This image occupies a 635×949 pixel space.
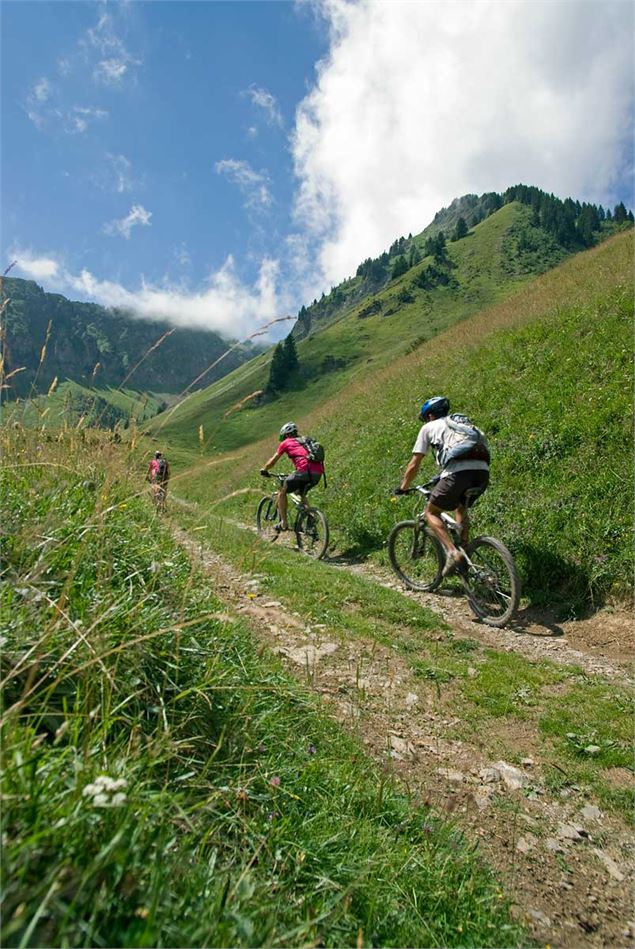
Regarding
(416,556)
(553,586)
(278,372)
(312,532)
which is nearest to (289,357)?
(278,372)

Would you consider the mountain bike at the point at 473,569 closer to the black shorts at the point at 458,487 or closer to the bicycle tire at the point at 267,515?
the black shorts at the point at 458,487

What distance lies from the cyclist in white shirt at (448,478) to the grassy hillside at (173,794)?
187 inches

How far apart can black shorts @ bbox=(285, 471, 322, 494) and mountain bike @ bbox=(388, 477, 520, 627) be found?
3.09 meters

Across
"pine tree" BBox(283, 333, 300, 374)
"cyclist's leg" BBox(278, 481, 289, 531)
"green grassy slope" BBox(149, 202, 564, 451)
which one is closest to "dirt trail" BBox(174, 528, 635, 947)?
"cyclist's leg" BBox(278, 481, 289, 531)

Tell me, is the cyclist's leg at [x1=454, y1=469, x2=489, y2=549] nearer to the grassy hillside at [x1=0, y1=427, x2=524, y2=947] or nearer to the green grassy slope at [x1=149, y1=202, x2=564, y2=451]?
the grassy hillside at [x1=0, y1=427, x2=524, y2=947]

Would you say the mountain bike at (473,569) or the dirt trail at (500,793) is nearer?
the dirt trail at (500,793)

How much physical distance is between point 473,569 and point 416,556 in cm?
192

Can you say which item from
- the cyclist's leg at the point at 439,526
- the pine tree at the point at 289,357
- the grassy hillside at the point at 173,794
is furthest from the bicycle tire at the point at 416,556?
the pine tree at the point at 289,357

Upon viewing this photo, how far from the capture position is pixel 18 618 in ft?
8.08

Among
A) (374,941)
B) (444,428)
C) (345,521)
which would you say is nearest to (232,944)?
(374,941)

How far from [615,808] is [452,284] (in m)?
164

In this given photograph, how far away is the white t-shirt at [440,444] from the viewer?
7539 mm

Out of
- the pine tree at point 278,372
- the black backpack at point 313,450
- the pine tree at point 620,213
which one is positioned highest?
the pine tree at point 620,213

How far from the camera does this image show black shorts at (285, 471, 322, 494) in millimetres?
12141
